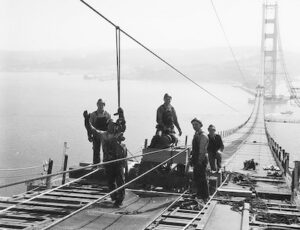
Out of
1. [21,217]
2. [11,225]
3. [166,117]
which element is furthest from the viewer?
[166,117]

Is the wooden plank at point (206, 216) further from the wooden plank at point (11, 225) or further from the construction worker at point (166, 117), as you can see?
the construction worker at point (166, 117)

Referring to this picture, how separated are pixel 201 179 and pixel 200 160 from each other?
410 mm

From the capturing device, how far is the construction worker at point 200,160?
9927mm

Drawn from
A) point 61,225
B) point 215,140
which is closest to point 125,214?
point 61,225

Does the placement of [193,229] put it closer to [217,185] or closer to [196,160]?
[196,160]

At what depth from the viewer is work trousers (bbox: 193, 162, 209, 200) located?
10.0m

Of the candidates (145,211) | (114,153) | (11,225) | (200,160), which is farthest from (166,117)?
(11,225)

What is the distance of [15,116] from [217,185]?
298 ft

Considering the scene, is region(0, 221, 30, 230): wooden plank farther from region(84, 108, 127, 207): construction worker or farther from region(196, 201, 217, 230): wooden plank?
region(196, 201, 217, 230): wooden plank

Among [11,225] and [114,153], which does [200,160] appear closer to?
[114,153]

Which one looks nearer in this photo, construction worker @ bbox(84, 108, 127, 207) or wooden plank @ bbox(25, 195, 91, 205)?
construction worker @ bbox(84, 108, 127, 207)

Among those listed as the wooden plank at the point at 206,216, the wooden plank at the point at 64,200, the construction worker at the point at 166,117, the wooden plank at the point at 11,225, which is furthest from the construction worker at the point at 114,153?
the construction worker at the point at 166,117

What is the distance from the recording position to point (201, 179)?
10.0 meters

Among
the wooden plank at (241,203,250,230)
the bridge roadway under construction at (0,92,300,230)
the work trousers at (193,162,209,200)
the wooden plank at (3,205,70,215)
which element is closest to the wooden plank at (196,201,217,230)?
the bridge roadway under construction at (0,92,300,230)
